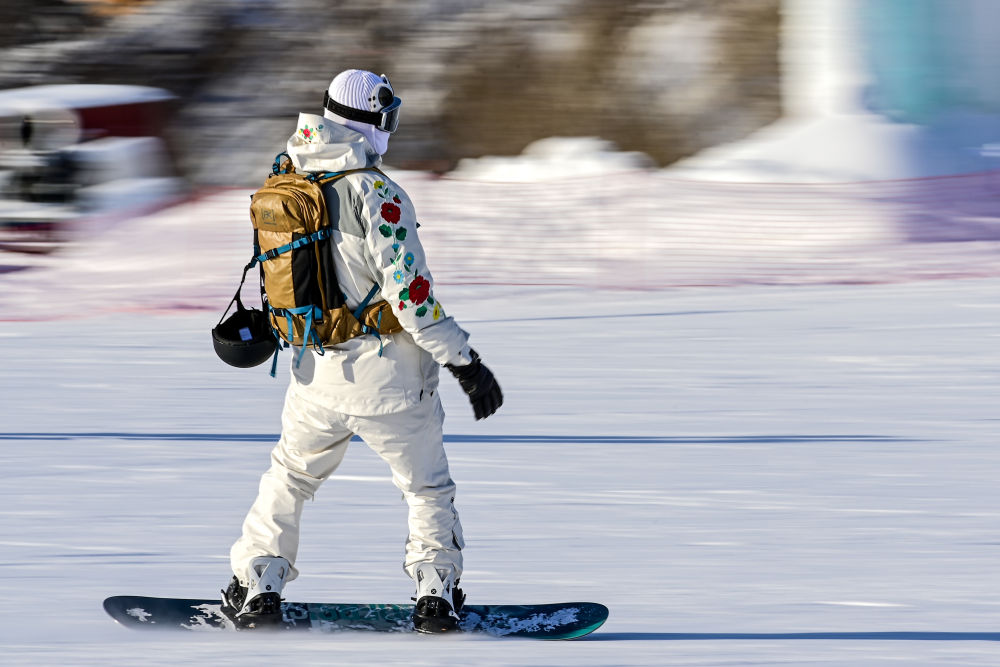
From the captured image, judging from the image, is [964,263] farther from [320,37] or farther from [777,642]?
[320,37]

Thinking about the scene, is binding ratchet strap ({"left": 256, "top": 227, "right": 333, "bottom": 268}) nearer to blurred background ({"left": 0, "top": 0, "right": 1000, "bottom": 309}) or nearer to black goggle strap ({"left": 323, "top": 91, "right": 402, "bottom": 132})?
black goggle strap ({"left": 323, "top": 91, "right": 402, "bottom": 132})

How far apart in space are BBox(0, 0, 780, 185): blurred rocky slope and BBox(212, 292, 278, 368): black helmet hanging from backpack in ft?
56.0

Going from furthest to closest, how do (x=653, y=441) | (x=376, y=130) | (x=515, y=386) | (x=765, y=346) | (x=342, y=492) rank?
(x=765, y=346), (x=515, y=386), (x=653, y=441), (x=342, y=492), (x=376, y=130)

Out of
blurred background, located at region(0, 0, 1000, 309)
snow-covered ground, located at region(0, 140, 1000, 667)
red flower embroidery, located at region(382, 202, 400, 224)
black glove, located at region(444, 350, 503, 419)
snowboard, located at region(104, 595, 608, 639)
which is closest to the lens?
red flower embroidery, located at region(382, 202, 400, 224)

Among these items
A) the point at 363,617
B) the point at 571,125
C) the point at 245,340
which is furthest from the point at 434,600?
the point at 571,125

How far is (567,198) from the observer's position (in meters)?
13.2

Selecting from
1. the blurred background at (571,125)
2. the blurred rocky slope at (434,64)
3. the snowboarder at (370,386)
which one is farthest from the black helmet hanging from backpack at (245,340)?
the blurred rocky slope at (434,64)

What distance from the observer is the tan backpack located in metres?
3.62

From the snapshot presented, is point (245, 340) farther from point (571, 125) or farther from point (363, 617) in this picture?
point (571, 125)

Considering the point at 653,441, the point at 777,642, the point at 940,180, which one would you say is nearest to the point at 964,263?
the point at 940,180

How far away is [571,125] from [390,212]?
1844 centimetres

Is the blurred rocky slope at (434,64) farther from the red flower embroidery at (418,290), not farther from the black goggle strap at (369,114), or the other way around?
the red flower embroidery at (418,290)

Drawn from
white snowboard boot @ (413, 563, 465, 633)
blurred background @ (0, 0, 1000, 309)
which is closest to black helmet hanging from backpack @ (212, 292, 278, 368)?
white snowboard boot @ (413, 563, 465, 633)

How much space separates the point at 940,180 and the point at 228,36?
13.2m
